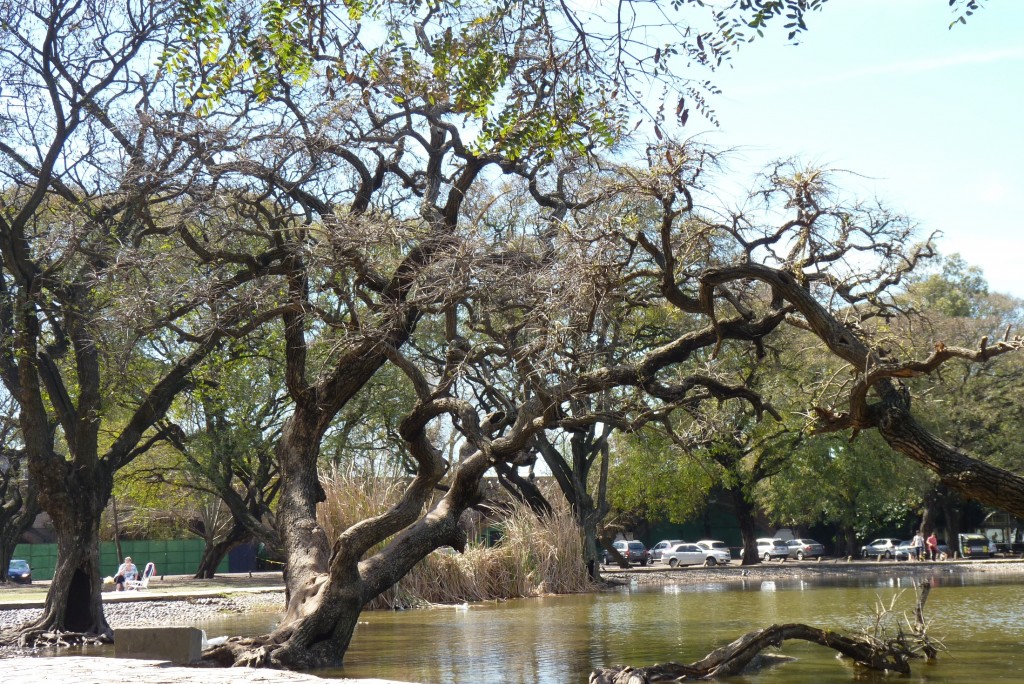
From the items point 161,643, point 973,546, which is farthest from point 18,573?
point 973,546

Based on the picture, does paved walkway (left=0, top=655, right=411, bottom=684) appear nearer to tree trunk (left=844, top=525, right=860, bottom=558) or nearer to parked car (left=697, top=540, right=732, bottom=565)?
parked car (left=697, top=540, right=732, bottom=565)

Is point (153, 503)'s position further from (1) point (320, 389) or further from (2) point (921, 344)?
(2) point (921, 344)

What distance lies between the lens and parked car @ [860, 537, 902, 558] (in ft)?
167

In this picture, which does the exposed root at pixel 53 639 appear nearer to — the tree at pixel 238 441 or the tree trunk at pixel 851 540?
the tree at pixel 238 441

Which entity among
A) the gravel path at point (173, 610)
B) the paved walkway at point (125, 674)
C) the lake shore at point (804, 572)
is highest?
the paved walkway at point (125, 674)

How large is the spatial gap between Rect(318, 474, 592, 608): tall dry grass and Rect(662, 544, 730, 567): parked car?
835 inches

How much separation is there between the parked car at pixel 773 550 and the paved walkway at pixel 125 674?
43040 millimetres

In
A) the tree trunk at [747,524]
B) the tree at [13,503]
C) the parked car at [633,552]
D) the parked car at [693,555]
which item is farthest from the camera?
the parked car at [633,552]

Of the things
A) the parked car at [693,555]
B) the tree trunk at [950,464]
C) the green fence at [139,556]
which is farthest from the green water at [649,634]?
the green fence at [139,556]

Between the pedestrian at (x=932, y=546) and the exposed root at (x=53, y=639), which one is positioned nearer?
the exposed root at (x=53, y=639)

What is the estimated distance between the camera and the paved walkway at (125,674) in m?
8.17

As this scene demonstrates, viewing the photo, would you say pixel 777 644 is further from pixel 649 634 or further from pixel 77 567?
pixel 77 567

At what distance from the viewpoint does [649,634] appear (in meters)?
15.3

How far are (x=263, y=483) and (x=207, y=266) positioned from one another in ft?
66.4
